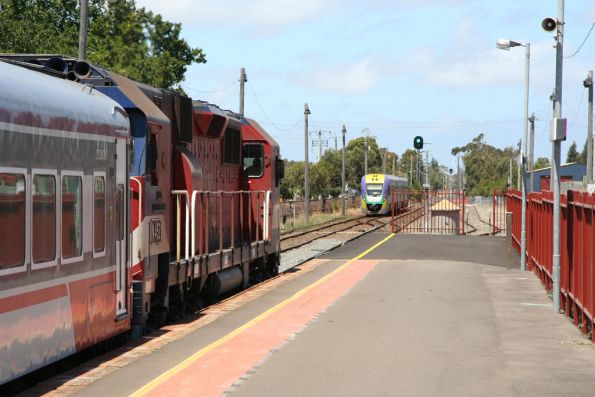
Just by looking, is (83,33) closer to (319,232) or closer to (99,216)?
(99,216)

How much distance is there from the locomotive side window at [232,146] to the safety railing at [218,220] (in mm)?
783

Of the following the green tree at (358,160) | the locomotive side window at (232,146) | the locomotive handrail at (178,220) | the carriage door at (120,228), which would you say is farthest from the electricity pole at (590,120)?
the green tree at (358,160)

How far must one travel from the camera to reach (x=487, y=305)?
18.5m

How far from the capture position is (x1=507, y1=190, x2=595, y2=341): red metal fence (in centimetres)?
1400

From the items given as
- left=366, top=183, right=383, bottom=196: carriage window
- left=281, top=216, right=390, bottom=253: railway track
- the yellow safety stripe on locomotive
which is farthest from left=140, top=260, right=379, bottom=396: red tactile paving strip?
the yellow safety stripe on locomotive

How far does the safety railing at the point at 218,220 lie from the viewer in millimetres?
16203

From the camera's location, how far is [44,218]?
9672mm

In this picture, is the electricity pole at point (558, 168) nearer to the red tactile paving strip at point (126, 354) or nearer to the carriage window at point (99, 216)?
the red tactile paving strip at point (126, 354)

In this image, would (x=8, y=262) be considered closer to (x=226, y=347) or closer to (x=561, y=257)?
(x=226, y=347)

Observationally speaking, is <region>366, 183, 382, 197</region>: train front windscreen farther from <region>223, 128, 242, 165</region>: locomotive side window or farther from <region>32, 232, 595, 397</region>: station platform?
<region>223, 128, 242, 165</region>: locomotive side window

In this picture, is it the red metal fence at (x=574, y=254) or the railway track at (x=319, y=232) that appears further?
the railway track at (x=319, y=232)

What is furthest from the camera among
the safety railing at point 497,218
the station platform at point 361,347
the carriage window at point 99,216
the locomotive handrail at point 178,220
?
the safety railing at point 497,218

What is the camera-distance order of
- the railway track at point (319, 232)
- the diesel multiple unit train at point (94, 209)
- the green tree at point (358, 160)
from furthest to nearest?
the green tree at point (358, 160), the railway track at point (319, 232), the diesel multiple unit train at point (94, 209)

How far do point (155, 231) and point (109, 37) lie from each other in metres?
50.3
